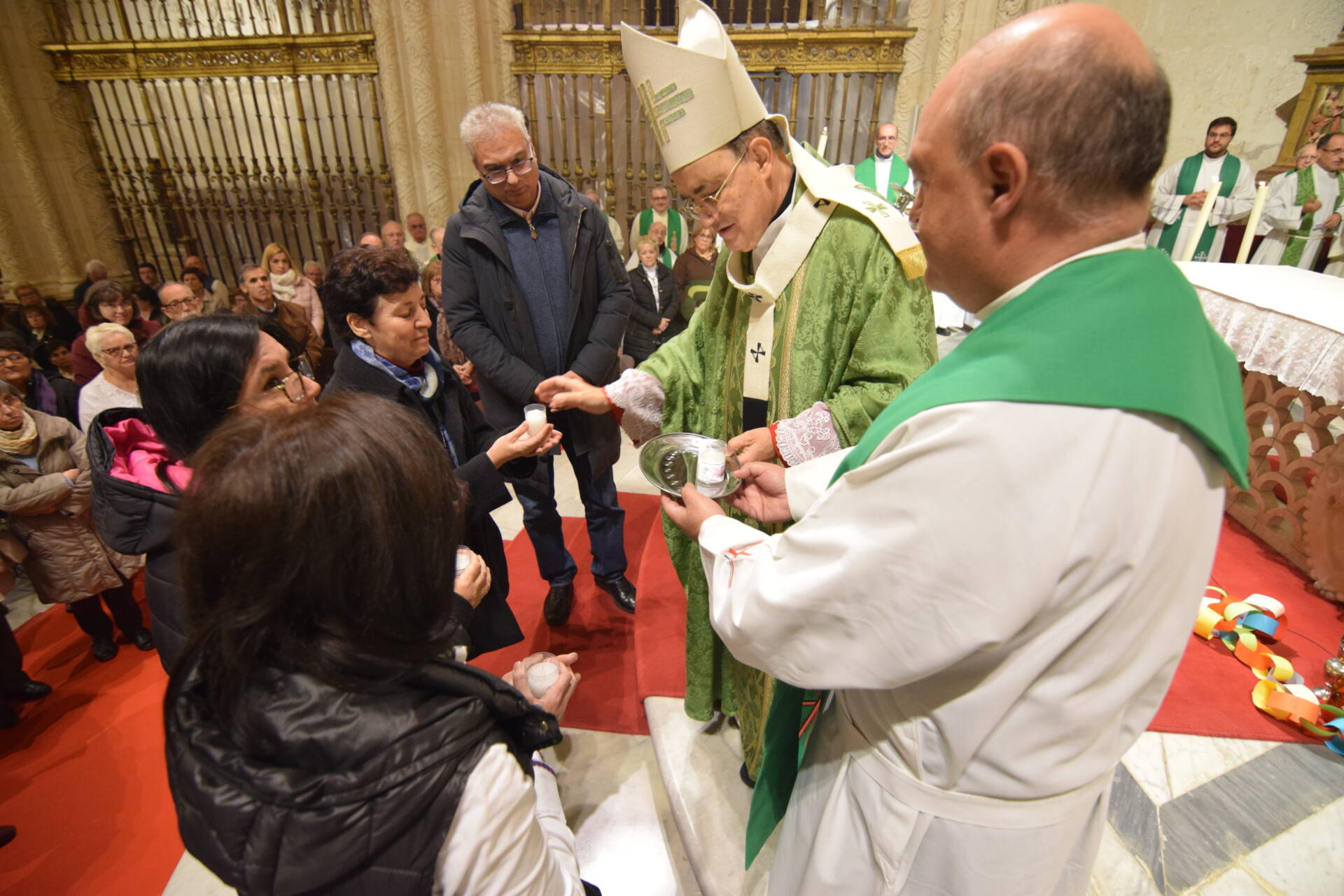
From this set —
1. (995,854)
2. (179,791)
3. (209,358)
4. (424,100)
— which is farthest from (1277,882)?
(424,100)

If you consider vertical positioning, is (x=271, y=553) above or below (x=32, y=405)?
above

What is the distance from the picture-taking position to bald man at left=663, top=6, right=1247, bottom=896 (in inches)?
26.2

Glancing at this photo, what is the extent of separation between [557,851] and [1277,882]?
2.13m

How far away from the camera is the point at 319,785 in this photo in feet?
2.38

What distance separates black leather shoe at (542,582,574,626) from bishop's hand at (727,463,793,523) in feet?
5.78

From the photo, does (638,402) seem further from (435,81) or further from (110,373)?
(435,81)

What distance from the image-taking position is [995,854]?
915 mm

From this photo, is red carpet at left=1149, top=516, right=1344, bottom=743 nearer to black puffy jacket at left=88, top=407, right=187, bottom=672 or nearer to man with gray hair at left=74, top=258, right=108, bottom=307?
black puffy jacket at left=88, top=407, right=187, bottom=672

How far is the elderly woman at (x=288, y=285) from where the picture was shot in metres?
5.45

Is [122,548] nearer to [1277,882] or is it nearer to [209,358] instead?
[209,358]

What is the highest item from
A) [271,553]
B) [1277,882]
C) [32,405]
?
[271,553]

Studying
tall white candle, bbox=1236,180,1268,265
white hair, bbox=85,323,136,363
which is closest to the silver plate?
white hair, bbox=85,323,136,363

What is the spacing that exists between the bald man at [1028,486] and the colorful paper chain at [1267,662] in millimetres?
1723

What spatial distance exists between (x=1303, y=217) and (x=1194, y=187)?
917 millimetres
